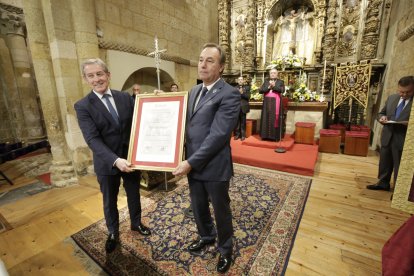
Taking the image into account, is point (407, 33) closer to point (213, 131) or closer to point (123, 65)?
point (213, 131)

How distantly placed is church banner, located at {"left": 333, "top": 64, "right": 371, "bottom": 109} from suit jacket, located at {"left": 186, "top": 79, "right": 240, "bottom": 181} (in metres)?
4.89

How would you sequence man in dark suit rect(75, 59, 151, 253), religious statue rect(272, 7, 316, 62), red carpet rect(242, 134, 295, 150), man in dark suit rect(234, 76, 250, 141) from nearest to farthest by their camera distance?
man in dark suit rect(75, 59, 151, 253), red carpet rect(242, 134, 295, 150), man in dark suit rect(234, 76, 250, 141), religious statue rect(272, 7, 316, 62)

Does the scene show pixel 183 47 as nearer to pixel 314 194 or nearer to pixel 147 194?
pixel 147 194

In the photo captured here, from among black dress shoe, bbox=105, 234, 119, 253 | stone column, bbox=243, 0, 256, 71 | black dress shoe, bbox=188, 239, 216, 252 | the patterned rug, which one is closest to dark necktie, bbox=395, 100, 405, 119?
the patterned rug

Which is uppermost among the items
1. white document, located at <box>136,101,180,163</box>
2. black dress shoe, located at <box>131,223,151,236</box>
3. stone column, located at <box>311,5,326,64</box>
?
stone column, located at <box>311,5,326,64</box>

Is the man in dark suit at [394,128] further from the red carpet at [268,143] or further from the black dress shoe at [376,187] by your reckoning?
the red carpet at [268,143]

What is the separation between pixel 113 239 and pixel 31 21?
3.63 m

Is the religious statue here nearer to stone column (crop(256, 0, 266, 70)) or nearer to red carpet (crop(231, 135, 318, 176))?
stone column (crop(256, 0, 266, 70))

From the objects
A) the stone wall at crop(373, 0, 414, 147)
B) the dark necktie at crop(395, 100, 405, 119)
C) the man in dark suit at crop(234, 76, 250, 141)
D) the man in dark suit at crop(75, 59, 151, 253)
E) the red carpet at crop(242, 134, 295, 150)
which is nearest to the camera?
the man in dark suit at crop(75, 59, 151, 253)

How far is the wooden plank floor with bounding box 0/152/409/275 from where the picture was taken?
71.9 inches

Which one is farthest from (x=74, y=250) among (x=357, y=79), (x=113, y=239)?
(x=357, y=79)

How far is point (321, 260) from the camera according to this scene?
184cm

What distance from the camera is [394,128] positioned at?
2.78 m

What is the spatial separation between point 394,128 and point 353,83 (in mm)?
2684
